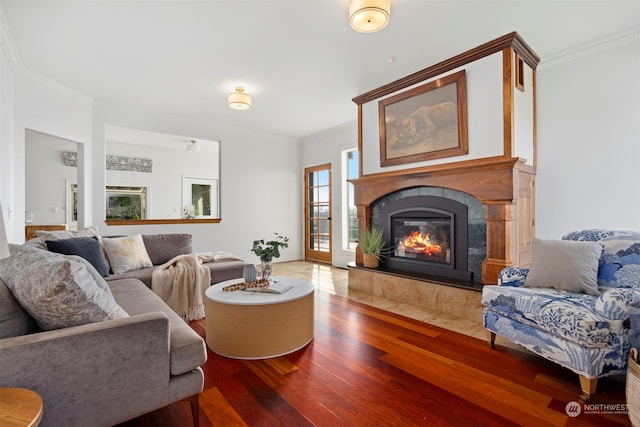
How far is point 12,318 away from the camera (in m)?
1.21

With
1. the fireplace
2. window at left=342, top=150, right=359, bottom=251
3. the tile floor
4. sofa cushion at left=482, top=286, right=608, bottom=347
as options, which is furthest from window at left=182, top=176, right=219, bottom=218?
sofa cushion at left=482, top=286, right=608, bottom=347

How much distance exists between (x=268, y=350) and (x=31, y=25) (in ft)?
11.1

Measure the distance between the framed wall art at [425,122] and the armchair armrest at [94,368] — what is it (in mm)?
3053

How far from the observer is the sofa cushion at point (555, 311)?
66.3 inches

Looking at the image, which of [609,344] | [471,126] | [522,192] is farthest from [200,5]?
[609,344]

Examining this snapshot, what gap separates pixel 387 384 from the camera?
1842 mm

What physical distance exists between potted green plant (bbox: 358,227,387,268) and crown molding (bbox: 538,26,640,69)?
8.32 ft

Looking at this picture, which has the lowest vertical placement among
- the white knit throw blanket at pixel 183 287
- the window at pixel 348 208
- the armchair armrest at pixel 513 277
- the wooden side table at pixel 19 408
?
the white knit throw blanket at pixel 183 287

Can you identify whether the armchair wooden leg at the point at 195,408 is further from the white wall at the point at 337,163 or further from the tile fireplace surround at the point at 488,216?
the white wall at the point at 337,163

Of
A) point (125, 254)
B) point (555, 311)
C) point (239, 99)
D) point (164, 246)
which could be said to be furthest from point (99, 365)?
point (239, 99)

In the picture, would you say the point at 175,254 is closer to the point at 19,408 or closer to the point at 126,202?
the point at 19,408

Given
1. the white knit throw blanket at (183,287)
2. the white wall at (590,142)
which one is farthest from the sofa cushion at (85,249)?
the white wall at (590,142)

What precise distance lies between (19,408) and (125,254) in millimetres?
2544

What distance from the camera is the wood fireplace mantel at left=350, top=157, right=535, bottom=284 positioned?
9.23ft
